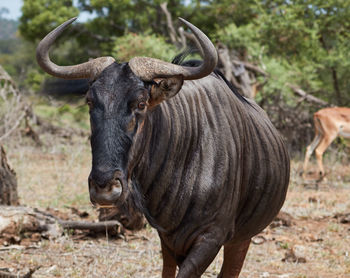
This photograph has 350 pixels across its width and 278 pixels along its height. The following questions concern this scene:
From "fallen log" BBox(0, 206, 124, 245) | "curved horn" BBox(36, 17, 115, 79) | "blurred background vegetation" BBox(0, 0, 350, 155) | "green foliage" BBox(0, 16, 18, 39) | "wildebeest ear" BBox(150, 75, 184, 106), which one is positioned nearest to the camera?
"wildebeest ear" BBox(150, 75, 184, 106)

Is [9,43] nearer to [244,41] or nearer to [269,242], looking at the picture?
[244,41]

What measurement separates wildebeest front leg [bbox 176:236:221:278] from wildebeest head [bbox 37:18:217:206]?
0.64 meters

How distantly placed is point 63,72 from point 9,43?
96.6 m

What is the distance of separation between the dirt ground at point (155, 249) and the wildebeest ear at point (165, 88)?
2182 mm

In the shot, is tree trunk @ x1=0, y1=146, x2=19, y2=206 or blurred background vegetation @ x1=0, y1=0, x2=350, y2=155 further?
blurred background vegetation @ x1=0, y1=0, x2=350, y2=155

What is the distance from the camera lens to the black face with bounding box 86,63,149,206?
7.76 ft

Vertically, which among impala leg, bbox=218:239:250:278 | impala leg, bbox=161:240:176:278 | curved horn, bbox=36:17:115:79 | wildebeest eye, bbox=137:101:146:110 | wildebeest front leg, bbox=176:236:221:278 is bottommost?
impala leg, bbox=218:239:250:278

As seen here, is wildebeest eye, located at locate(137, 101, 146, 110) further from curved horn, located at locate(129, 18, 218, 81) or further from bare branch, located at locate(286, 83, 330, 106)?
bare branch, located at locate(286, 83, 330, 106)

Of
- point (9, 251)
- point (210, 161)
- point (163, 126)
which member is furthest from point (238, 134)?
point (9, 251)

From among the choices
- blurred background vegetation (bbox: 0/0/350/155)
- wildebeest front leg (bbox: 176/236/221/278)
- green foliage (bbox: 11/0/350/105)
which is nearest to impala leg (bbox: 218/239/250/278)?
wildebeest front leg (bbox: 176/236/221/278)

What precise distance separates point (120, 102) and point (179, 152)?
22.1 inches

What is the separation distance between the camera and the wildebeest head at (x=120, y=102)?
2377 millimetres

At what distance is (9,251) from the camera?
4824 millimetres

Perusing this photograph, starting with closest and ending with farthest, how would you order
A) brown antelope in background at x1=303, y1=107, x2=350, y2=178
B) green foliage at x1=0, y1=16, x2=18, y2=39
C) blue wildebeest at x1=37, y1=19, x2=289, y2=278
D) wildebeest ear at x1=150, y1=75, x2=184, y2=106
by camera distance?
blue wildebeest at x1=37, y1=19, x2=289, y2=278, wildebeest ear at x1=150, y1=75, x2=184, y2=106, brown antelope in background at x1=303, y1=107, x2=350, y2=178, green foliage at x1=0, y1=16, x2=18, y2=39
